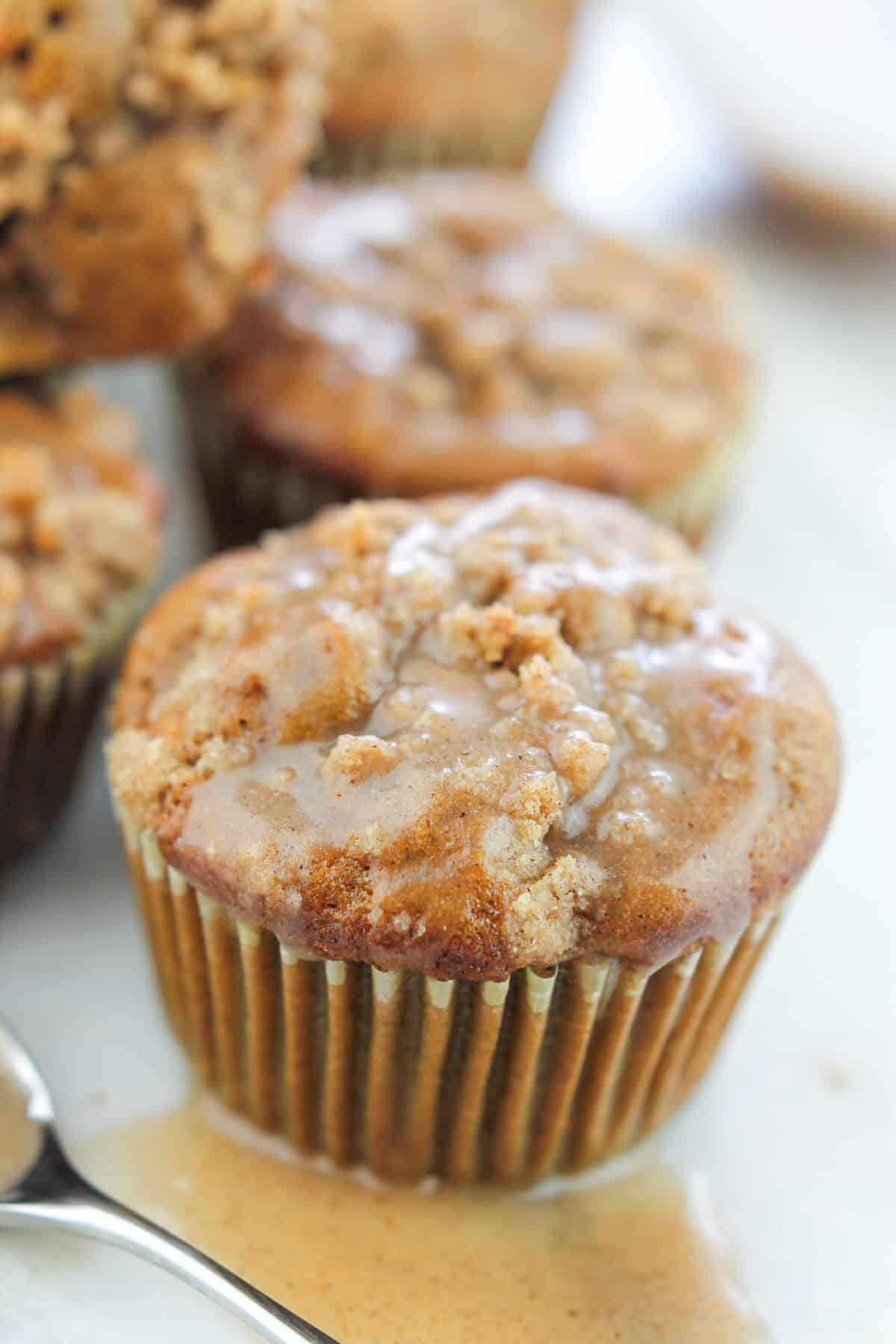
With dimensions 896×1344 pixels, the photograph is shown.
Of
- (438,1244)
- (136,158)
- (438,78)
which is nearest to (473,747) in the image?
(438,1244)

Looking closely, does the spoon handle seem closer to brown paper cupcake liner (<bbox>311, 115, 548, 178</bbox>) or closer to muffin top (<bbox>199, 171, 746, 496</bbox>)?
muffin top (<bbox>199, 171, 746, 496</bbox>)

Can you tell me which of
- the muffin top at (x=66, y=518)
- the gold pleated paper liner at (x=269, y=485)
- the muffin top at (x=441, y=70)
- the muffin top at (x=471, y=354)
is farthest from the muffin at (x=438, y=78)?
the muffin top at (x=66, y=518)

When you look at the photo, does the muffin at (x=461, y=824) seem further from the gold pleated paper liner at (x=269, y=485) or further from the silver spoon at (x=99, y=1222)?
the gold pleated paper liner at (x=269, y=485)

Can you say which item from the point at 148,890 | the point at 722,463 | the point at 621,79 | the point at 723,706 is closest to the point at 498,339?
the point at 722,463

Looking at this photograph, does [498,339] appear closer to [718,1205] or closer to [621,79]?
[718,1205]

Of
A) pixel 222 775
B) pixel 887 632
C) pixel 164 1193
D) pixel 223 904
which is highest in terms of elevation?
pixel 222 775

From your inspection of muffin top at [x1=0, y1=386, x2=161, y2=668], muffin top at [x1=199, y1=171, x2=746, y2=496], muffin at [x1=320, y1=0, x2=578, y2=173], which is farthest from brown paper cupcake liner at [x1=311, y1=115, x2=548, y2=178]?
muffin top at [x1=0, y1=386, x2=161, y2=668]
